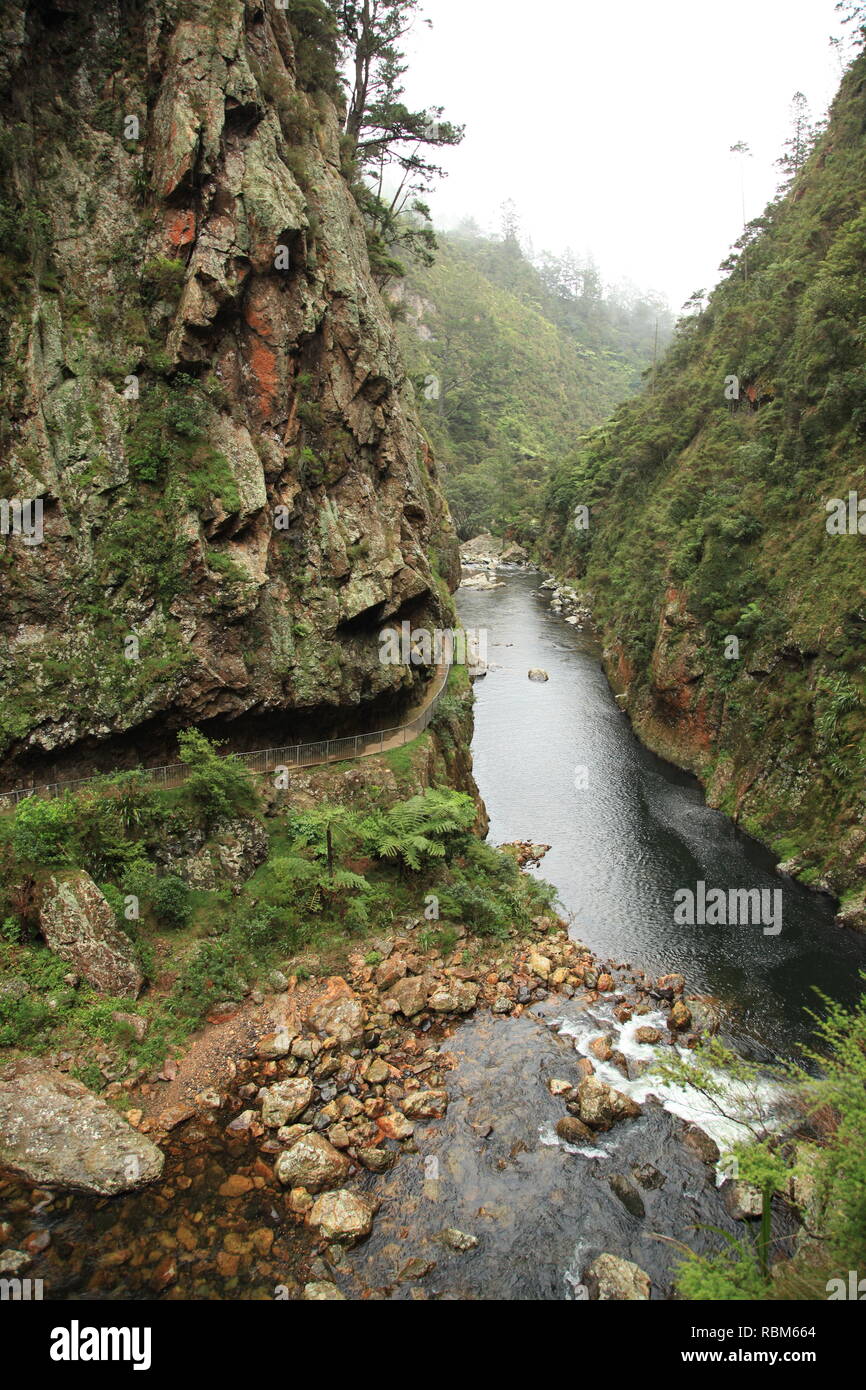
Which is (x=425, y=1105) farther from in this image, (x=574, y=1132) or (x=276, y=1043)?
(x=276, y=1043)

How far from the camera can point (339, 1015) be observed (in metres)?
16.3

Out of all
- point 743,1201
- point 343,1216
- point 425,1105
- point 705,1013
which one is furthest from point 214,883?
point 705,1013

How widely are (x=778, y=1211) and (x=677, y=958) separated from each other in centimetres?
920

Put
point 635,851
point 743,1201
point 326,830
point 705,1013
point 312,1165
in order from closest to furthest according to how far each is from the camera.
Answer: point 312,1165 < point 743,1201 < point 705,1013 < point 326,830 < point 635,851

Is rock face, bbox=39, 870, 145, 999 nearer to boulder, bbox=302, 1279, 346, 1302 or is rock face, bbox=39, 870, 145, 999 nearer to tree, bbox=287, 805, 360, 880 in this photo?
tree, bbox=287, 805, 360, 880

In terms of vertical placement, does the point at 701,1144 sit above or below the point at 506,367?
below

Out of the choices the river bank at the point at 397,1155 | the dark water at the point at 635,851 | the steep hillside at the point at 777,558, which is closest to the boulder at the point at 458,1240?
the river bank at the point at 397,1155

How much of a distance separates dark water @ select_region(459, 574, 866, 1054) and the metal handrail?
21.2 feet

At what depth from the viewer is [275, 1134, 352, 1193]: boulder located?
12398 mm

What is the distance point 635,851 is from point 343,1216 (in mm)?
19344

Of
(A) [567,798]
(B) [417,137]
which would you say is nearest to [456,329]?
(B) [417,137]

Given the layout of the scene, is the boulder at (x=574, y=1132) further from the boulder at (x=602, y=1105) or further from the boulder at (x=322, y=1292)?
the boulder at (x=322, y=1292)

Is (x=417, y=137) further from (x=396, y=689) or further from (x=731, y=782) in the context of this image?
(x=731, y=782)

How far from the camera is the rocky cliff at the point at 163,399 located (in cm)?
1767
